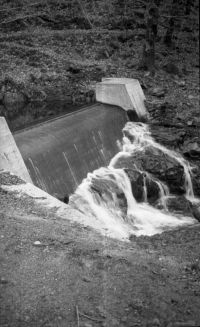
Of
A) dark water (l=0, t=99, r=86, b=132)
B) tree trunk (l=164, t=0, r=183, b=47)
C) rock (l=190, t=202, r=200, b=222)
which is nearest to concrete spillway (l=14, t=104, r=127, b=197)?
dark water (l=0, t=99, r=86, b=132)

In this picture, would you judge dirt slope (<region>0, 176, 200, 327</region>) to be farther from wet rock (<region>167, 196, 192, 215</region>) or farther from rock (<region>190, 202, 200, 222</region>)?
wet rock (<region>167, 196, 192, 215</region>)

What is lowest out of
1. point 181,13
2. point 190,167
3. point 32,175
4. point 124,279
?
point 190,167

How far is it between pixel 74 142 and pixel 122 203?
2.68m

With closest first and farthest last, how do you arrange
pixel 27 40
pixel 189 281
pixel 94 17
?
pixel 189 281
pixel 27 40
pixel 94 17

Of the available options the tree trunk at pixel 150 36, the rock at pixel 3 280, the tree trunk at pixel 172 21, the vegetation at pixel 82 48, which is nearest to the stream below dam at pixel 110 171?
the vegetation at pixel 82 48

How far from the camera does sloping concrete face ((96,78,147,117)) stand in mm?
14617

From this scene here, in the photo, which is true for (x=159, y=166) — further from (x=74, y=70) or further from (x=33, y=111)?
(x=74, y=70)

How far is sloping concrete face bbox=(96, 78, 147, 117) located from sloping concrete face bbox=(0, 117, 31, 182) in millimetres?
5891

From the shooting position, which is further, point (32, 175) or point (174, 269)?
point (32, 175)

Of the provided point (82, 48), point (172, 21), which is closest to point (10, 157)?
point (82, 48)

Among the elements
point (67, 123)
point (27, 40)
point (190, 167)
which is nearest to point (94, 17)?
point (27, 40)

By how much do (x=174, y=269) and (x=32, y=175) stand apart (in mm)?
5107

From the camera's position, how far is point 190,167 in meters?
12.0

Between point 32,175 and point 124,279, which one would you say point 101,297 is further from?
point 32,175
